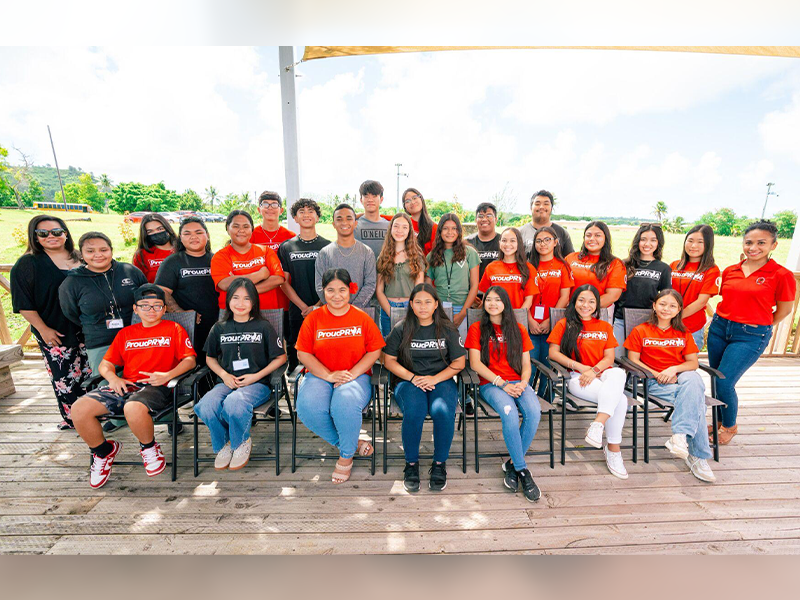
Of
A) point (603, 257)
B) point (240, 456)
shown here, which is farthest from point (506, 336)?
point (240, 456)

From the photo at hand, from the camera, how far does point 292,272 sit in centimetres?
354

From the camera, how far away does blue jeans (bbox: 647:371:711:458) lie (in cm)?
266

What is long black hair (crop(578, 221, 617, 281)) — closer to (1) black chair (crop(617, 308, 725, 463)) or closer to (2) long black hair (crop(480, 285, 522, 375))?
(1) black chair (crop(617, 308, 725, 463))

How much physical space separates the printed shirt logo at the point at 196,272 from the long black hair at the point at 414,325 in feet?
6.33

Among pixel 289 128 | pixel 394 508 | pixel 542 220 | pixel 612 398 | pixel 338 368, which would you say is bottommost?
pixel 394 508

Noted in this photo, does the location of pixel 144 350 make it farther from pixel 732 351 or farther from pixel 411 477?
pixel 732 351

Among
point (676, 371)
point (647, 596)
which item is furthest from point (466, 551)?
point (676, 371)

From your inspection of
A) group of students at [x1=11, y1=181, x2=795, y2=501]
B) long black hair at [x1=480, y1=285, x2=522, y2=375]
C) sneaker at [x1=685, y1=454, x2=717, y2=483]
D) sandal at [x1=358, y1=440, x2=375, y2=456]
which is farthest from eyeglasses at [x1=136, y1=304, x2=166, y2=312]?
sneaker at [x1=685, y1=454, x2=717, y2=483]

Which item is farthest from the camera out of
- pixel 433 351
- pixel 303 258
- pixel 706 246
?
pixel 303 258

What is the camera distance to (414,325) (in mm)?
2793

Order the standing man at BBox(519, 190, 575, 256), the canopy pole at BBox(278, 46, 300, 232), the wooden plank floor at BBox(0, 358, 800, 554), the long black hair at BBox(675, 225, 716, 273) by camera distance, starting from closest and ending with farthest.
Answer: the wooden plank floor at BBox(0, 358, 800, 554), the long black hair at BBox(675, 225, 716, 273), the standing man at BBox(519, 190, 575, 256), the canopy pole at BBox(278, 46, 300, 232)

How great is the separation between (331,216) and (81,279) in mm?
2132

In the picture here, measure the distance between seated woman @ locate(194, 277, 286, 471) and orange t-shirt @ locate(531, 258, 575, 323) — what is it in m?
2.44

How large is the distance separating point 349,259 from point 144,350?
1.81 m
